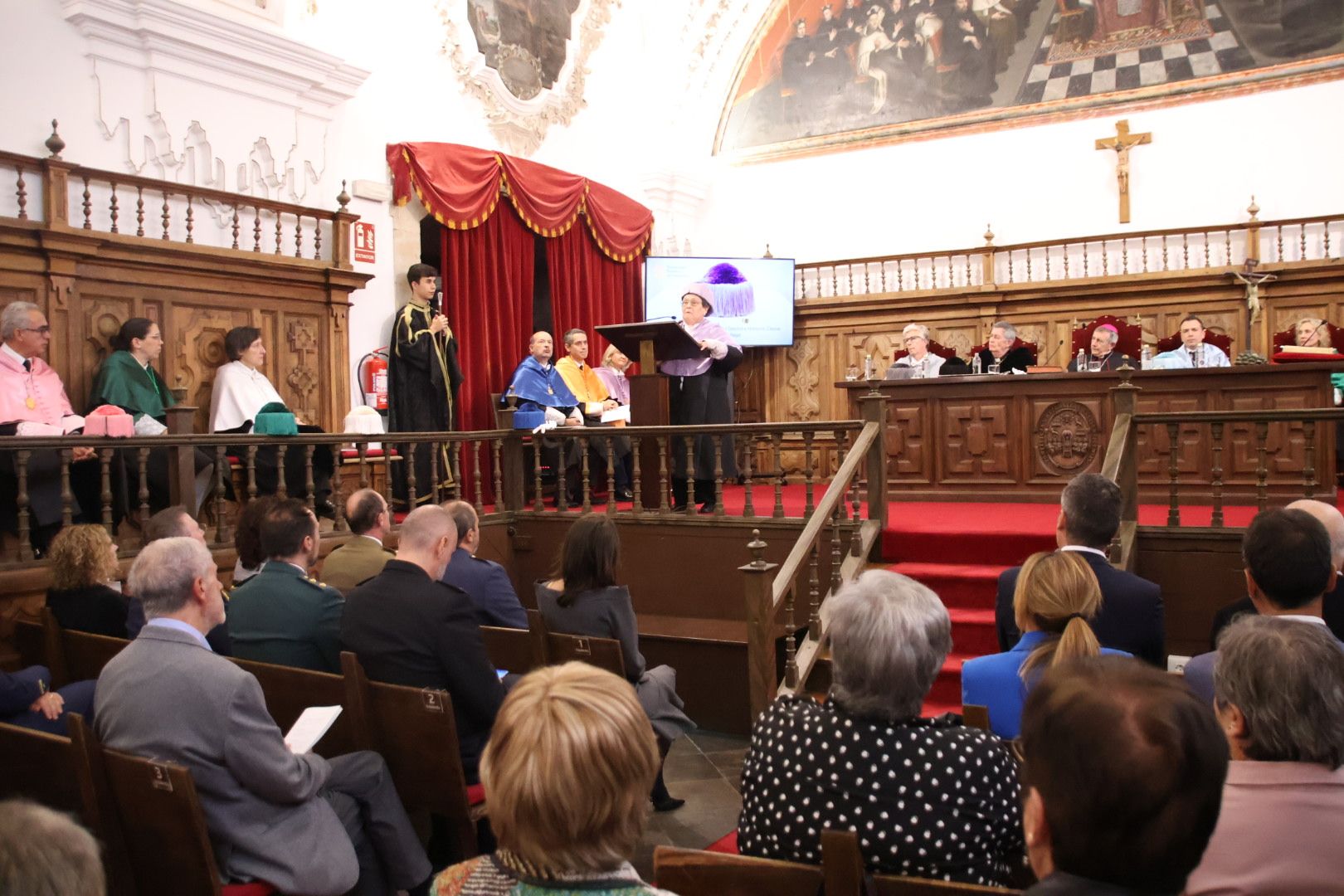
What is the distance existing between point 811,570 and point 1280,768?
153 inches

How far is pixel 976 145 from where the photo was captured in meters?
11.0

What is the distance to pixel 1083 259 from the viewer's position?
1020 cm

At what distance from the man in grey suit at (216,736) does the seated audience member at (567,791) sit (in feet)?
3.55

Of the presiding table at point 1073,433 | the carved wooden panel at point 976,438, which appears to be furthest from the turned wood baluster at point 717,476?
the carved wooden panel at point 976,438

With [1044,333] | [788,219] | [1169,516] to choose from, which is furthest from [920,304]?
[1169,516]

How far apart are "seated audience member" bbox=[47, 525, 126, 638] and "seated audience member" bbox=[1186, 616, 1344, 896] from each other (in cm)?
328

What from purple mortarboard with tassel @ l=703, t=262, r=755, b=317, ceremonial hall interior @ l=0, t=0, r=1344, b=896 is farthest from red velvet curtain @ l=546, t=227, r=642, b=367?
purple mortarboard with tassel @ l=703, t=262, r=755, b=317

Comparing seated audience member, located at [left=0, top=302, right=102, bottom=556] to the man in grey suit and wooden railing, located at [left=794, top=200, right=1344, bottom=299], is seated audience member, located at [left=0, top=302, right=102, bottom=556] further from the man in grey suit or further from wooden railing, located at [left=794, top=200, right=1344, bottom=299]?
wooden railing, located at [left=794, top=200, right=1344, bottom=299]

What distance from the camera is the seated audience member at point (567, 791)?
138 cm

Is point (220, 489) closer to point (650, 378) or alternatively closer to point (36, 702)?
point (650, 378)

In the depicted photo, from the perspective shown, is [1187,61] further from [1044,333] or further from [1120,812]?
[1120,812]

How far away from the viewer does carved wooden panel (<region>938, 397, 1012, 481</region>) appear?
703cm

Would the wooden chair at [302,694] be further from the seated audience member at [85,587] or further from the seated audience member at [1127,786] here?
the seated audience member at [1127,786]

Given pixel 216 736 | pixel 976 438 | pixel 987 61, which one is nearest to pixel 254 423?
pixel 216 736
